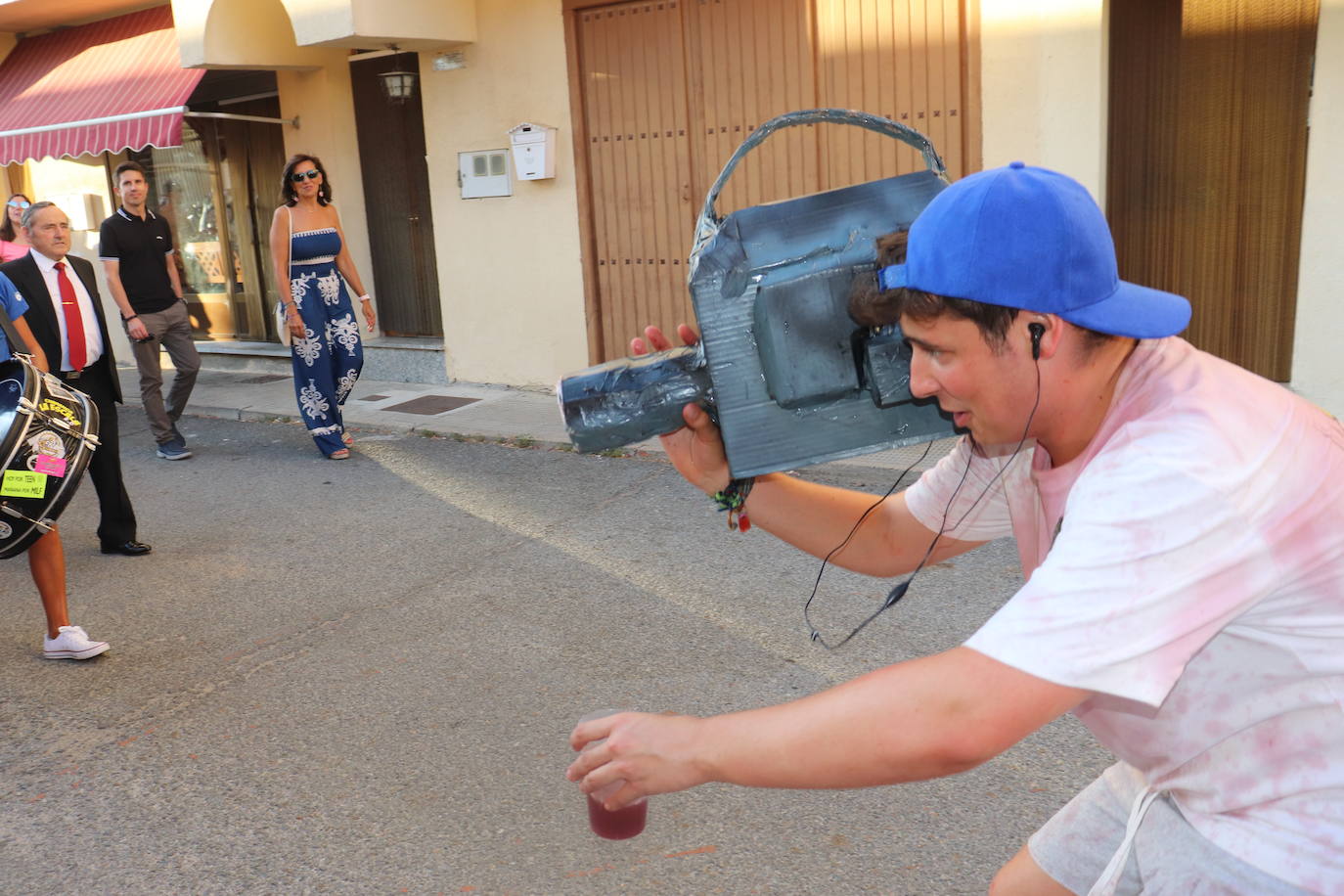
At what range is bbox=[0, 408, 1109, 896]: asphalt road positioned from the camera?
10.4ft

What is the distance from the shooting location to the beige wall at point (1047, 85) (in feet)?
23.8

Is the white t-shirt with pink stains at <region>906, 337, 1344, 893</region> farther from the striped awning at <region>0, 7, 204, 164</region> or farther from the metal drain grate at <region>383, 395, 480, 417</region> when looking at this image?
the striped awning at <region>0, 7, 204, 164</region>

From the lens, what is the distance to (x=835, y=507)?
2139mm

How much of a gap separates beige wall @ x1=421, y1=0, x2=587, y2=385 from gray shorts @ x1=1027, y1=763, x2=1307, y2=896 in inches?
325

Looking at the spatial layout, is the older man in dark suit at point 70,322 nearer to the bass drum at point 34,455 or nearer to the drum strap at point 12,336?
the drum strap at point 12,336

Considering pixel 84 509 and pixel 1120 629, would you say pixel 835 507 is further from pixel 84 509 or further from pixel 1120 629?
pixel 84 509

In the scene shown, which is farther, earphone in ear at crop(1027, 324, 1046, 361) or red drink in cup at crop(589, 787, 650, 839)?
red drink in cup at crop(589, 787, 650, 839)

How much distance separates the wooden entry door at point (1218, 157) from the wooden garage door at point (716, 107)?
3.55ft

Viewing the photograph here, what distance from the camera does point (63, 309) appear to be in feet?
18.5

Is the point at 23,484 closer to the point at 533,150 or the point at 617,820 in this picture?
the point at 617,820

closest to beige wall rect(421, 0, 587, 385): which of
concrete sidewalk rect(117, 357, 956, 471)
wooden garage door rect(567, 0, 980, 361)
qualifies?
wooden garage door rect(567, 0, 980, 361)

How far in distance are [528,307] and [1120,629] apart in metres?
9.23

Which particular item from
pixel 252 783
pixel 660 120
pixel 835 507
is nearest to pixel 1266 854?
pixel 835 507

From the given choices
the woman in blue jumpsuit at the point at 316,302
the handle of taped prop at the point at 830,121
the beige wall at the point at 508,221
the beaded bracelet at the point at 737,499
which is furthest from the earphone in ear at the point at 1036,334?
the beige wall at the point at 508,221
